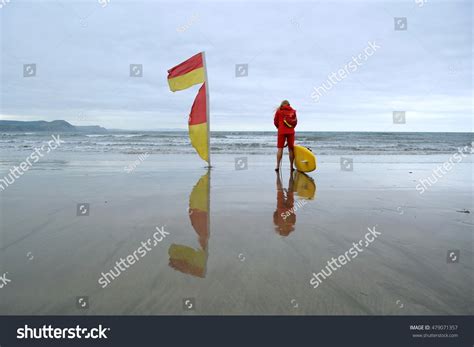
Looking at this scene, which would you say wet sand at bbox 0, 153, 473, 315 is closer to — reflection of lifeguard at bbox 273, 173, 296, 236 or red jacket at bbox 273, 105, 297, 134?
reflection of lifeguard at bbox 273, 173, 296, 236

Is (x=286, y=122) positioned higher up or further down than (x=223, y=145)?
higher up

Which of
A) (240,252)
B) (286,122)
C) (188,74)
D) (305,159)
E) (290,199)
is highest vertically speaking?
(188,74)

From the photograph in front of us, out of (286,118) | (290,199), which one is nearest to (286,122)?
(286,118)

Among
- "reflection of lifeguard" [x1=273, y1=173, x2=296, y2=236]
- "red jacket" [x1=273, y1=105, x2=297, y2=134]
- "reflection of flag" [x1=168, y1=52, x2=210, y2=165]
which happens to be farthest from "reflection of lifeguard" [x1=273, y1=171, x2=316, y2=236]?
"reflection of flag" [x1=168, y1=52, x2=210, y2=165]

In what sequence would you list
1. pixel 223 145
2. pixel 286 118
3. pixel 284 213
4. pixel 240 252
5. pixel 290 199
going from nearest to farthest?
pixel 240 252 → pixel 284 213 → pixel 290 199 → pixel 286 118 → pixel 223 145

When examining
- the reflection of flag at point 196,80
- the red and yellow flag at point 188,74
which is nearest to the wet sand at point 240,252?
the reflection of flag at point 196,80

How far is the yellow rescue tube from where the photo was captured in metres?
8.58

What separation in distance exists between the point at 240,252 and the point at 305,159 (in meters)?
6.00

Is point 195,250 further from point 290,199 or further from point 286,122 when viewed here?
point 286,122

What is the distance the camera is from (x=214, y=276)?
2646 mm

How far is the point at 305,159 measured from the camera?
8.79 m

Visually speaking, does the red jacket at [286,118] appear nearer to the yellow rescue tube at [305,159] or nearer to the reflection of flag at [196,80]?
the yellow rescue tube at [305,159]

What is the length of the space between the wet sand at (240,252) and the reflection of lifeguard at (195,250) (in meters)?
0.03
